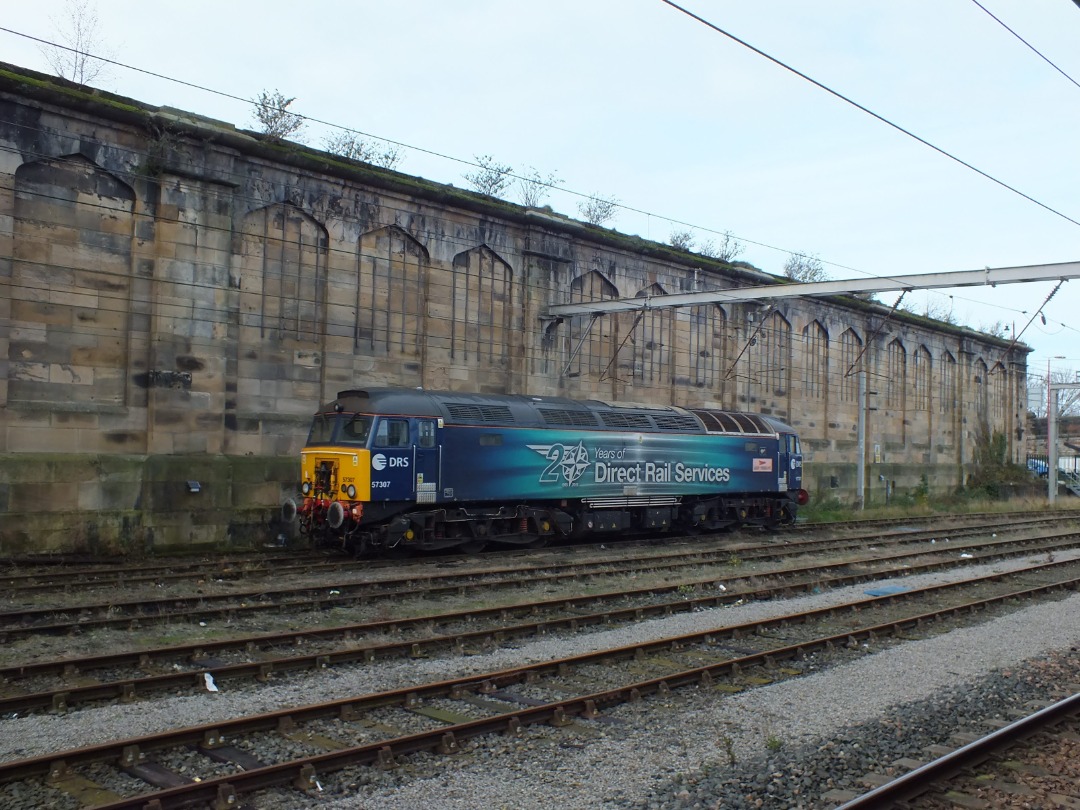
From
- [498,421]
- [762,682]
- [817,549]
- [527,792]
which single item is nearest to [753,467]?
[817,549]

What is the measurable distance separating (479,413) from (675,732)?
12.1 metres

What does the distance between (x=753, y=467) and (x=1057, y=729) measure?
17.3 metres

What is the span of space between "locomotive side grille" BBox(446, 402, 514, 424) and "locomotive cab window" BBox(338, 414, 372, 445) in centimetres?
189

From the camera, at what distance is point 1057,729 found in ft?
25.3

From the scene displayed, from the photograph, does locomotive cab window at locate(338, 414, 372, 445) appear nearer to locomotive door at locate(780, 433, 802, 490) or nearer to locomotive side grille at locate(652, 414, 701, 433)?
locomotive side grille at locate(652, 414, 701, 433)

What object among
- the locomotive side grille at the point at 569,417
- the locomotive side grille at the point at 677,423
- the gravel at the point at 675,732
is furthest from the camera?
the locomotive side grille at the point at 677,423

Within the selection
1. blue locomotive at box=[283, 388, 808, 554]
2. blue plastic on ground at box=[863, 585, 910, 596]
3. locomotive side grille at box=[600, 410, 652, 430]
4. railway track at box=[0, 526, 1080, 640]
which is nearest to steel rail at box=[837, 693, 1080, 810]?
blue plastic on ground at box=[863, 585, 910, 596]

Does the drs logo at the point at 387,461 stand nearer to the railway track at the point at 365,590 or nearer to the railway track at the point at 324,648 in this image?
the railway track at the point at 365,590

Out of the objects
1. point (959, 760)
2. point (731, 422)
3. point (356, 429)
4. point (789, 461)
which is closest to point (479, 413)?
point (356, 429)

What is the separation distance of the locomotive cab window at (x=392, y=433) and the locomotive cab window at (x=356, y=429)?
0.70 ft

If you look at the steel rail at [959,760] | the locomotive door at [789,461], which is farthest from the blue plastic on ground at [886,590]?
the locomotive door at [789,461]

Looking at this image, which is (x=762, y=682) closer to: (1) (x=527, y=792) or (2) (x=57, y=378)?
(1) (x=527, y=792)

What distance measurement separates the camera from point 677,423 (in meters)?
23.2

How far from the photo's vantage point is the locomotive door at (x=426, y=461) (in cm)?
1766
